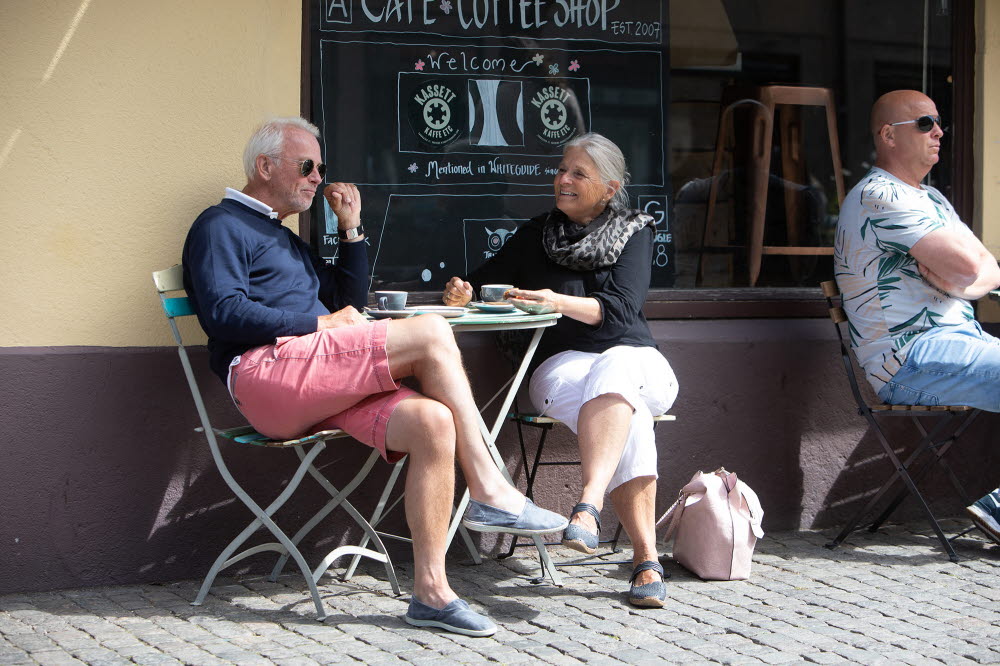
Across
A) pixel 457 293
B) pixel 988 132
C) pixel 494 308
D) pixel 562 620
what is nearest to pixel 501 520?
pixel 562 620

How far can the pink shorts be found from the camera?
389 centimetres

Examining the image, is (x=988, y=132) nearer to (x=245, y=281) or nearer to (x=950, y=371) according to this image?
(x=950, y=371)

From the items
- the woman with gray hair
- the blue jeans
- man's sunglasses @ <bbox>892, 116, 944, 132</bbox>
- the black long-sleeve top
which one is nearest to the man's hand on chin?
the woman with gray hair

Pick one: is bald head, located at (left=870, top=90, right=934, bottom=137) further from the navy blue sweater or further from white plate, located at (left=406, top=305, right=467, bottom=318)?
the navy blue sweater

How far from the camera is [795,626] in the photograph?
3887 millimetres

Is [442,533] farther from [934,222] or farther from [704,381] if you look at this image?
[934,222]

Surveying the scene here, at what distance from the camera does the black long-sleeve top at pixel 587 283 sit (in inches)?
182

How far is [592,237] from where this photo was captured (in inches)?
185

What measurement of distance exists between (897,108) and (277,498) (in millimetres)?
3084

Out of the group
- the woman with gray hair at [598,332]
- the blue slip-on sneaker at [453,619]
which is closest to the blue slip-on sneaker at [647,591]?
the woman with gray hair at [598,332]

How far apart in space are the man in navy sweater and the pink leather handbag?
79 cm

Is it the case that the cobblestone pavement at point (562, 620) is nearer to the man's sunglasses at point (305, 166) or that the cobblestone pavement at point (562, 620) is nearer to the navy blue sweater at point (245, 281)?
the navy blue sweater at point (245, 281)

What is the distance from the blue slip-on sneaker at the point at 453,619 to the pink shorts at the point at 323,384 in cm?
50

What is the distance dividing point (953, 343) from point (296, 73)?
2.80m
